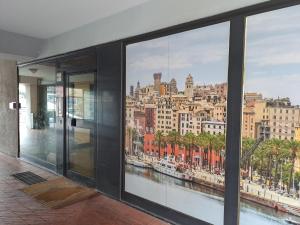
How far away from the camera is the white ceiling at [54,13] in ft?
9.97

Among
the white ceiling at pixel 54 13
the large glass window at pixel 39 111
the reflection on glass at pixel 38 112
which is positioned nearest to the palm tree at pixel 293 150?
the white ceiling at pixel 54 13

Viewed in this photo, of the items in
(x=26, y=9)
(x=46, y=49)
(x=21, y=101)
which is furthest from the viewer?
(x=21, y=101)

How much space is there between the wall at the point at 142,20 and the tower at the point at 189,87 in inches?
25.5

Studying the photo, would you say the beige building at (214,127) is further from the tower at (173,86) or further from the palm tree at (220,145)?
the tower at (173,86)

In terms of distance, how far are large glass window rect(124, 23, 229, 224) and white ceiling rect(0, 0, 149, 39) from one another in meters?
0.62

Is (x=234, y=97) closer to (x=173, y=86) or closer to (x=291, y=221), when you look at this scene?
(x=173, y=86)

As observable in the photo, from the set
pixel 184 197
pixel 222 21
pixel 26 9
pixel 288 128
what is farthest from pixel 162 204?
pixel 26 9

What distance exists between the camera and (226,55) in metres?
2.32

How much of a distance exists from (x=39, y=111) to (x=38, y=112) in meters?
0.05

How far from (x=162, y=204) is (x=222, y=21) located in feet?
7.27

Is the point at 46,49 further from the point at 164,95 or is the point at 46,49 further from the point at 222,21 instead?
the point at 222,21

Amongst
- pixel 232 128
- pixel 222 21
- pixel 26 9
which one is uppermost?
pixel 26 9

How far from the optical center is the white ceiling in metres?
3.04

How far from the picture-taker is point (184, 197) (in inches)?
107
